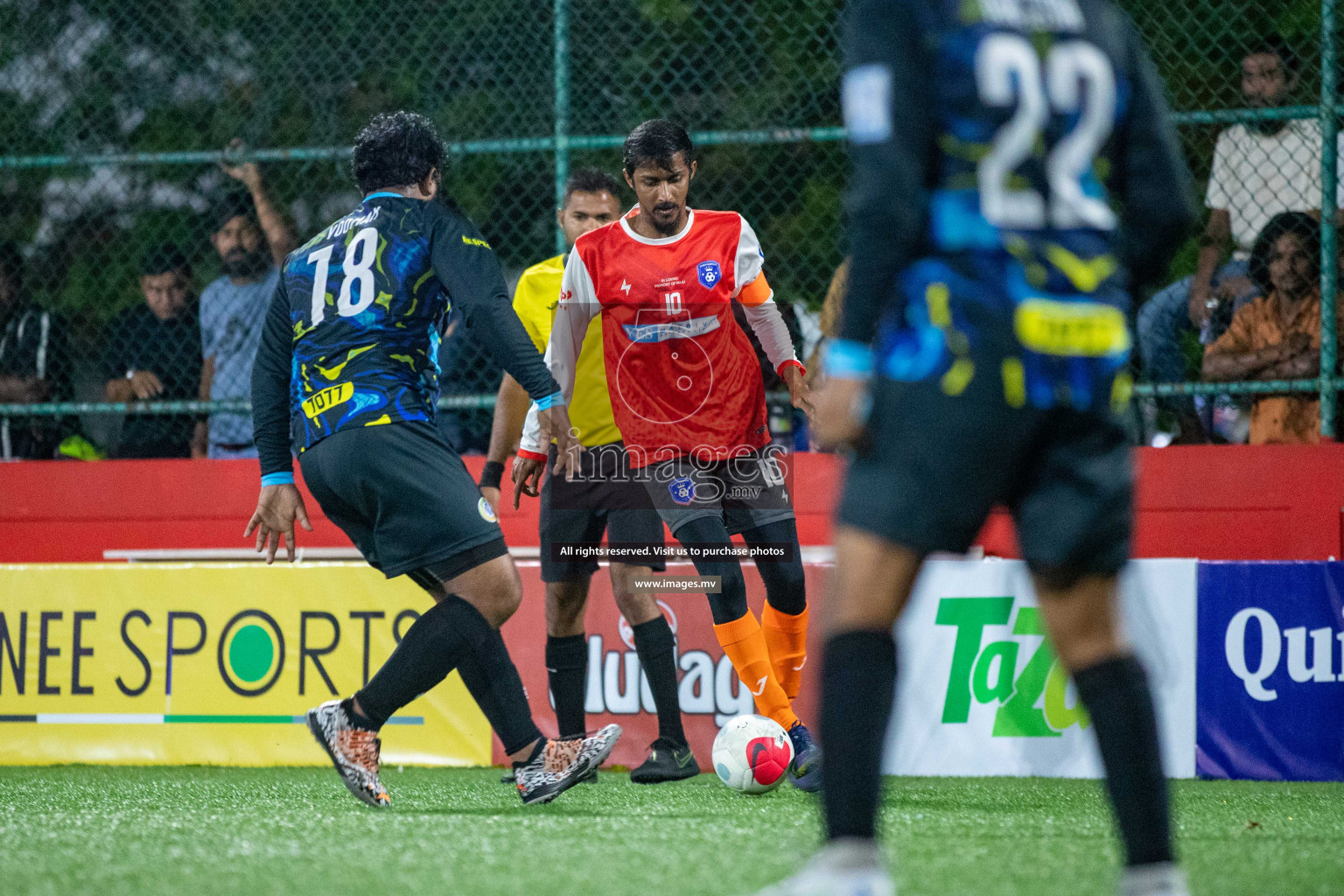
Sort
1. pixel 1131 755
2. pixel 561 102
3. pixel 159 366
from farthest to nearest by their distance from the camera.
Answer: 1. pixel 159 366
2. pixel 561 102
3. pixel 1131 755

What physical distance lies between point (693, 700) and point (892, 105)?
432cm

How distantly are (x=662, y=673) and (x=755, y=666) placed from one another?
0.52 m

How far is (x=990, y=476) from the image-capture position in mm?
2420

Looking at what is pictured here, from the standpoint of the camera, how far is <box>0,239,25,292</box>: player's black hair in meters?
8.34

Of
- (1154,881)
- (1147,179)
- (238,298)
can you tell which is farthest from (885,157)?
(238,298)

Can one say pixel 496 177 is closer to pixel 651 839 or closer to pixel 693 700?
pixel 693 700

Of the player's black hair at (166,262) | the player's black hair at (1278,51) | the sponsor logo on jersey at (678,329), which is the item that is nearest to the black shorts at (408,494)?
the sponsor logo on jersey at (678,329)

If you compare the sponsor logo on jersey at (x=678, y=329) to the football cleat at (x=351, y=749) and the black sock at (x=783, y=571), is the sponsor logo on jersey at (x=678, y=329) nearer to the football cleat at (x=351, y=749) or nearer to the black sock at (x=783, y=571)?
the black sock at (x=783, y=571)

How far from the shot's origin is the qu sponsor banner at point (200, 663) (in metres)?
6.55

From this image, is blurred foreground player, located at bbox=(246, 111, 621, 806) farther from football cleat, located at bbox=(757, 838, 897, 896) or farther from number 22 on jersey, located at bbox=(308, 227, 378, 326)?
football cleat, located at bbox=(757, 838, 897, 896)

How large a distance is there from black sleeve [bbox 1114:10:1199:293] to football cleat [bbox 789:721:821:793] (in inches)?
108

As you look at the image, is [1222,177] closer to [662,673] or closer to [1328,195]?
[1328,195]

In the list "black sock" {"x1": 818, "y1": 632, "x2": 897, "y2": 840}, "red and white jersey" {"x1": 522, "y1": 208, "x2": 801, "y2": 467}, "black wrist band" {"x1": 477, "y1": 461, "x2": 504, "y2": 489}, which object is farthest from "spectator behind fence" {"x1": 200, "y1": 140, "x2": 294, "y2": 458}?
"black sock" {"x1": 818, "y1": 632, "x2": 897, "y2": 840}

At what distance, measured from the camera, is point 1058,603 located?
2.54 metres
